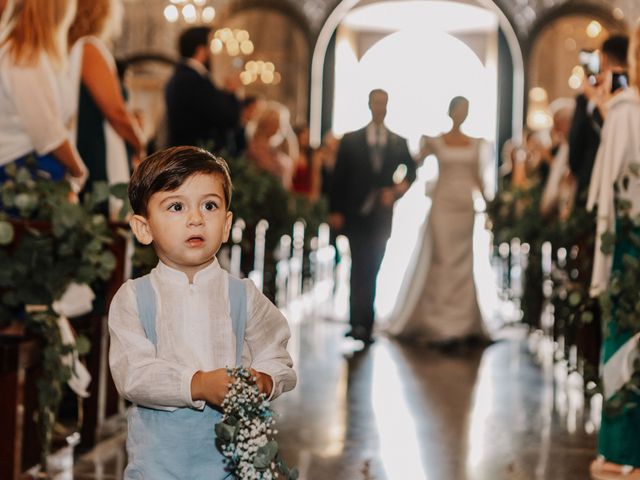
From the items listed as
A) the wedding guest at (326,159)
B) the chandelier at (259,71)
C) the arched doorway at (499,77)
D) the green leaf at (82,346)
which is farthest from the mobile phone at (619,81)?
the chandelier at (259,71)

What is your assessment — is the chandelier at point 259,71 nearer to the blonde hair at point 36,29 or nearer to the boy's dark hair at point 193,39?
the boy's dark hair at point 193,39

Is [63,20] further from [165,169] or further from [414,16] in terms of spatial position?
[414,16]

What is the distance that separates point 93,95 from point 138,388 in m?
3.22

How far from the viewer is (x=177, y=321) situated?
2393 millimetres

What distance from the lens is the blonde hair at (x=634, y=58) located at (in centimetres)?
466

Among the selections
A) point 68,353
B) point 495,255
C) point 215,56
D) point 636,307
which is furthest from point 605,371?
point 215,56

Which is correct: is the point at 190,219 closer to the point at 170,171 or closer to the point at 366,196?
the point at 170,171

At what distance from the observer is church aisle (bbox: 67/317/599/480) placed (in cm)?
476

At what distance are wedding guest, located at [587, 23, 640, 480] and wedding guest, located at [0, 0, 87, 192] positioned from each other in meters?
1.98

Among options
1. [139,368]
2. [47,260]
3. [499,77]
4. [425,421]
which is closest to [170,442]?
[139,368]

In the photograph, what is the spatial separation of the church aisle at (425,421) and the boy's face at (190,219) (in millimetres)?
2250

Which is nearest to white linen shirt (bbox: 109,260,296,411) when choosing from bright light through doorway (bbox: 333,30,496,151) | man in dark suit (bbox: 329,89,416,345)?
man in dark suit (bbox: 329,89,416,345)

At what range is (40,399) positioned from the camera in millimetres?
4059

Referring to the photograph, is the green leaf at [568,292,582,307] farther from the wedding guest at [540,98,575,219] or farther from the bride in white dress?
the bride in white dress
